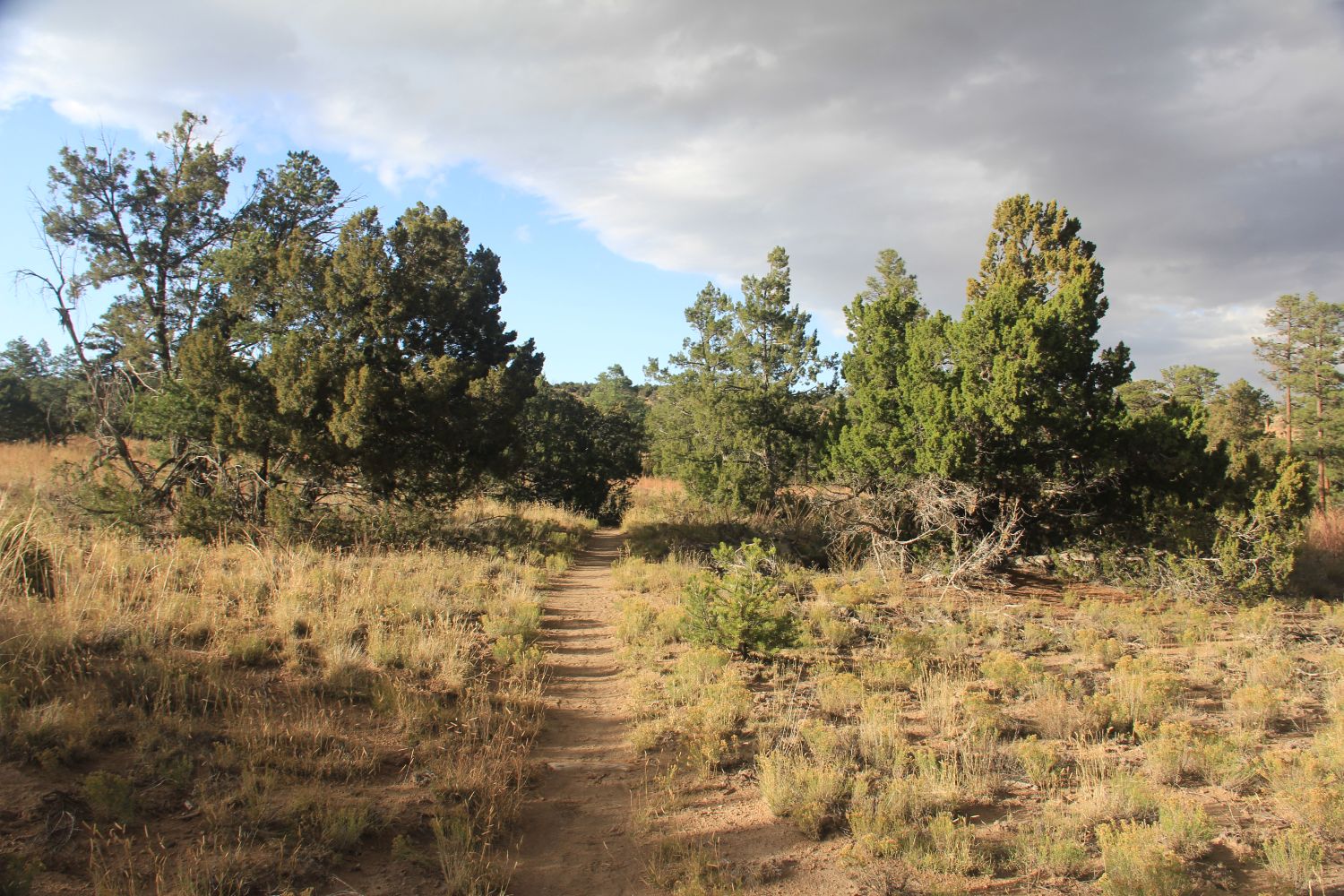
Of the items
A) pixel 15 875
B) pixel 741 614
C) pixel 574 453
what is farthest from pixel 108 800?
pixel 574 453

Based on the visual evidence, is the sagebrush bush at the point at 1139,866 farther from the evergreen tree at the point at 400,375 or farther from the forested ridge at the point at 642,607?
the evergreen tree at the point at 400,375

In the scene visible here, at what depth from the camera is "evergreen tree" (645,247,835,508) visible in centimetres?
1623

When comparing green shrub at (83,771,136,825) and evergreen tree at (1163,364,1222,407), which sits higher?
evergreen tree at (1163,364,1222,407)

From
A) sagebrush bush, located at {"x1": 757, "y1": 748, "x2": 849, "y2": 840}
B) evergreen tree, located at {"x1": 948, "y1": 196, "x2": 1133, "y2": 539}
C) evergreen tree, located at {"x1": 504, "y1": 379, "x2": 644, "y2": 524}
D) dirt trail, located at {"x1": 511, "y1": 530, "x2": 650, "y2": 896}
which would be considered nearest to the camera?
dirt trail, located at {"x1": 511, "y1": 530, "x2": 650, "y2": 896}

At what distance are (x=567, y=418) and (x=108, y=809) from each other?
21139 millimetres

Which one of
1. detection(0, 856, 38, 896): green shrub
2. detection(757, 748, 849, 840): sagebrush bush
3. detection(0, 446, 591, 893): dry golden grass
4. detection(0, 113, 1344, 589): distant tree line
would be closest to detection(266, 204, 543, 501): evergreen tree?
detection(0, 113, 1344, 589): distant tree line

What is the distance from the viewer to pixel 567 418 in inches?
974

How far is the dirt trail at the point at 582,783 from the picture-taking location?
4055mm

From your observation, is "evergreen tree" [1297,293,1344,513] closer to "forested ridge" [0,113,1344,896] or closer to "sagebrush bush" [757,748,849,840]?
"forested ridge" [0,113,1344,896]

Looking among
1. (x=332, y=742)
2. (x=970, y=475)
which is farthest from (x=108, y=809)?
(x=970, y=475)

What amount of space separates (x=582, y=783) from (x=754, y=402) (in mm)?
11804

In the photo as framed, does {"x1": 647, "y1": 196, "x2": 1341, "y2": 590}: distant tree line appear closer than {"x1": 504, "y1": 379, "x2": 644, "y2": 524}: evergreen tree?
Yes

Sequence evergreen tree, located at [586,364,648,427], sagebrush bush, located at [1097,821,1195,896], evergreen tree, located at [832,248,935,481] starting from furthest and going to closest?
evergreen tree, located at [586,364,648,427] → evergreen tree, located at [832,248,935,481] → sagebrush bush, located at [1097,821,1195,896]

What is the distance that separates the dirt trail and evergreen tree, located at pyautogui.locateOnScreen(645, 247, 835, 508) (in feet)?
24.8
